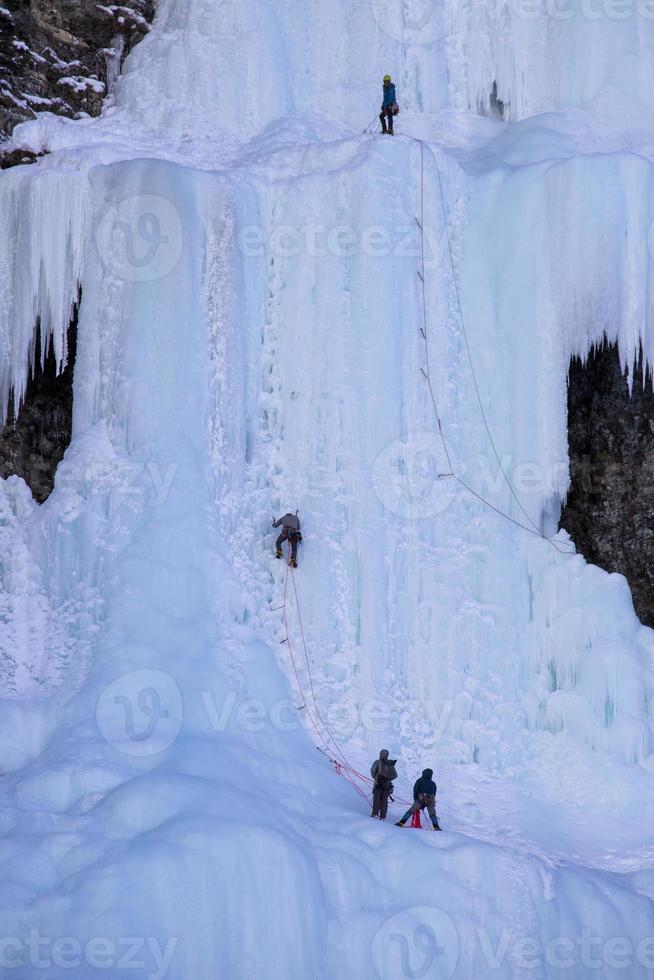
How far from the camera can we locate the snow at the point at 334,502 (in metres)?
15.5

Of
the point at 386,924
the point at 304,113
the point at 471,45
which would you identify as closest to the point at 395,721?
the point at 386,924

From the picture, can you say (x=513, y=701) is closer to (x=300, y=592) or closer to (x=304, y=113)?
(x=300, y=592)

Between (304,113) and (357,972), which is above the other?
(304,113)

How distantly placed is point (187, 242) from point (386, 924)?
8.68m

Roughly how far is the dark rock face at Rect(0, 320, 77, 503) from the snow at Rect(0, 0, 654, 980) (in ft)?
0.67

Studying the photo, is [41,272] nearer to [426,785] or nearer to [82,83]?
[82,83]

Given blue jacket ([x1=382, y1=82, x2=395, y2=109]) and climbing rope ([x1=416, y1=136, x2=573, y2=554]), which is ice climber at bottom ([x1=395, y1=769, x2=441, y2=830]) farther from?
blue jacket ([x1=382, y1=82, x2=395, y2=109])

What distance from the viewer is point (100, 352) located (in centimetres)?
1761

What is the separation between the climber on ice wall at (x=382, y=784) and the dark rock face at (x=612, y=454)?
15.5 feet

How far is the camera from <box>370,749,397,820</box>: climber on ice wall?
15039 mm

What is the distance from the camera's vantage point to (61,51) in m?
20.8

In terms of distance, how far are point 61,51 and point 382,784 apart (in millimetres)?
11818

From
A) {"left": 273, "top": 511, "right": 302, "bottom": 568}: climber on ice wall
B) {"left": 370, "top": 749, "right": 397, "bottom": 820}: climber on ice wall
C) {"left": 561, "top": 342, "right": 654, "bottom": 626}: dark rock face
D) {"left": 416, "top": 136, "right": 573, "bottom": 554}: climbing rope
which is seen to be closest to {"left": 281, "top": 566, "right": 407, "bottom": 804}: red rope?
{"left": 273, "top": 511, "right": 302, "bottom": 568}: climber on ice wall

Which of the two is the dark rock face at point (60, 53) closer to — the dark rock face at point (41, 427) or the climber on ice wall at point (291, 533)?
the dark rock face at point (41, 427)
